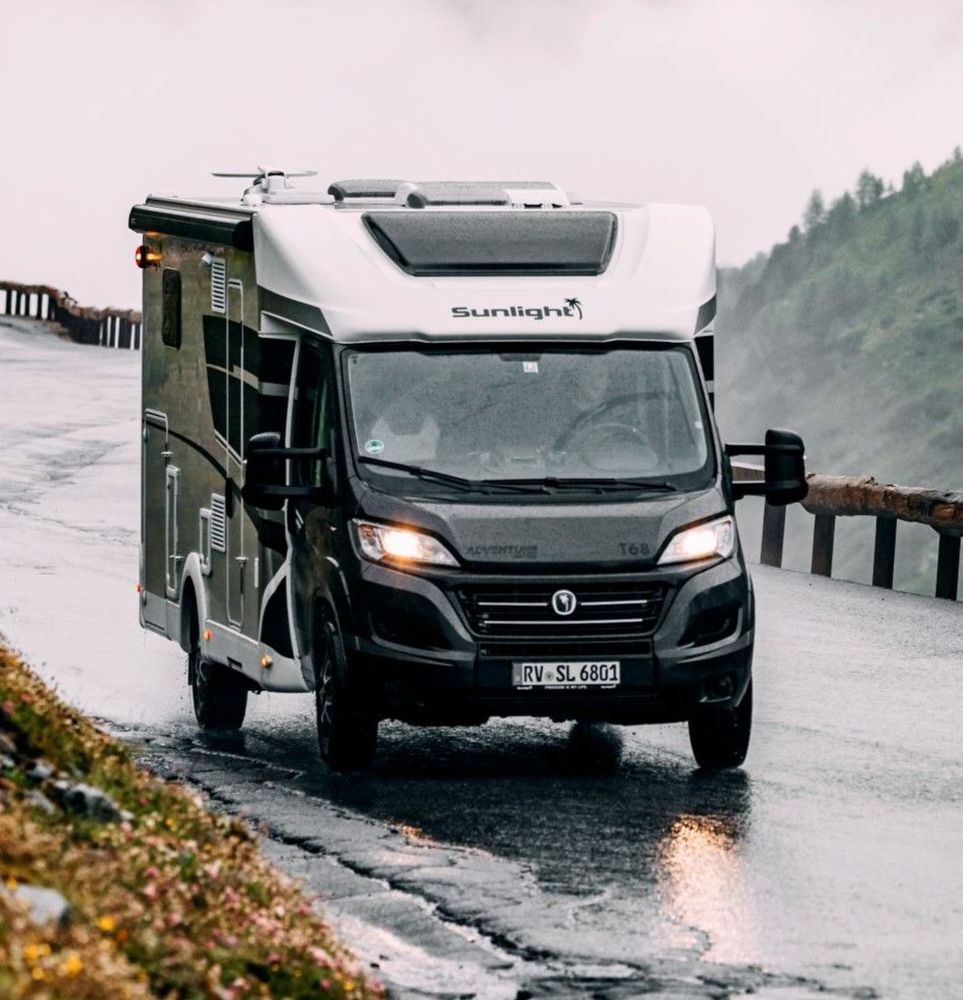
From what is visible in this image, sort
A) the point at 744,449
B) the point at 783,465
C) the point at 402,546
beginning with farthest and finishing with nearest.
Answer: the point at 744,449 < the point at 783,465 < the point at 402,546

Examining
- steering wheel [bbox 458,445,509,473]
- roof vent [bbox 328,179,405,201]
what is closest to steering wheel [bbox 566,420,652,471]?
steering wheel [bbox 458,445,509,473]

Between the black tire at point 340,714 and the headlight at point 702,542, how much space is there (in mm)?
1467

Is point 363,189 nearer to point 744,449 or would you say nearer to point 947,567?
point 744,449

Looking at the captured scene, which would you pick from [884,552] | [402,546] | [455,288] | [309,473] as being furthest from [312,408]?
[884,552]

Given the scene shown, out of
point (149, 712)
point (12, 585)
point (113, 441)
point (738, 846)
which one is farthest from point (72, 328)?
point (738, 846)

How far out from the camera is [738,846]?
35.8ft

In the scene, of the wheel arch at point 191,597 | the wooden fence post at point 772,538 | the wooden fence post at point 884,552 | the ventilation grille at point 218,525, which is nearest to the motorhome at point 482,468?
the ventilation grille at point 218,525

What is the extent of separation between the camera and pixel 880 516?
24594 millimetres

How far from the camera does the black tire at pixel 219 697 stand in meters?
14.6

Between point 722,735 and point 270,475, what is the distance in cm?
238

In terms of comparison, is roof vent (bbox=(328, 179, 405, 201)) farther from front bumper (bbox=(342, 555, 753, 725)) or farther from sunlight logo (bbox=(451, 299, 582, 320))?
front bumper (bbox=(342, 555, 753, 725))

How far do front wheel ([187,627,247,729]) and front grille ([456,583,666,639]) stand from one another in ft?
8.98

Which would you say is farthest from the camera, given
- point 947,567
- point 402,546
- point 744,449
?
point 947,567

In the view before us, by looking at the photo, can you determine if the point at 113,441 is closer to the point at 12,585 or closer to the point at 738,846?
the point at 12,585
